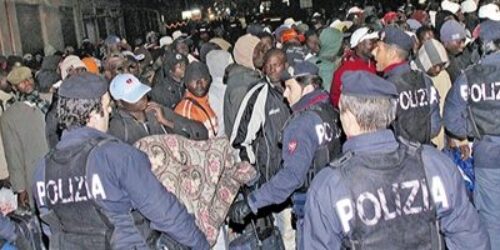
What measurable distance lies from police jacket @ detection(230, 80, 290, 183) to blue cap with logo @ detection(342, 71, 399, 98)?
2.75m

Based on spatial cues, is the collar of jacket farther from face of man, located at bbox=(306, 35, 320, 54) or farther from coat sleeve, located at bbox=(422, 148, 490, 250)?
face of man, located at bbox=(306, 35, 320, 54)

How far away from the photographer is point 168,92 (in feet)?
23.8

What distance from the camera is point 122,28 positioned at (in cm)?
3531

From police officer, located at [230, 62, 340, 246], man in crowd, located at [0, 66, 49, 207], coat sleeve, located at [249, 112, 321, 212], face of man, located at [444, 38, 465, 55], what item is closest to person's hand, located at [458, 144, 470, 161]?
police officer, located at [230, 62, 340, 246]

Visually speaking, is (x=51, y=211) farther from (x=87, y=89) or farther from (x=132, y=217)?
(x=87, y=89)

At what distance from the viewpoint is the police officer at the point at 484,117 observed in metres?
4.72

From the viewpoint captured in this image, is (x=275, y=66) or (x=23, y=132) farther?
(x=23, y=132)

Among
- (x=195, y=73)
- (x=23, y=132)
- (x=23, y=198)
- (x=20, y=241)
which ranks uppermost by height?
(x=195, y=73)

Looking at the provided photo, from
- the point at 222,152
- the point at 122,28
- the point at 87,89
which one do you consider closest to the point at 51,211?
the point at 87,89

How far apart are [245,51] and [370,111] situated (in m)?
4.63

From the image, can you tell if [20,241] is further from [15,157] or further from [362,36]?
[362,36]

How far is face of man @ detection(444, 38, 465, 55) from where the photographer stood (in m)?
7.44

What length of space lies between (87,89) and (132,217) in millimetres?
738

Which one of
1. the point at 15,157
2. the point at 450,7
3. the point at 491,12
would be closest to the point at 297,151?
the point at 15,157
